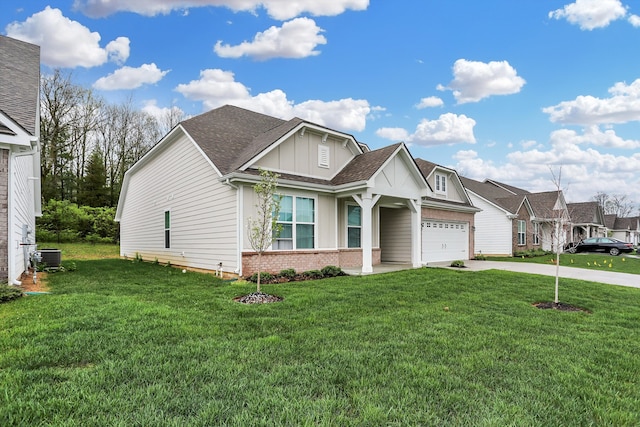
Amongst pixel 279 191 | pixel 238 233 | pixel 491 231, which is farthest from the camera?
pixel 491 231

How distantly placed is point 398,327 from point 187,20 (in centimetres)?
1481

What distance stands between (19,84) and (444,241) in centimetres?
1823

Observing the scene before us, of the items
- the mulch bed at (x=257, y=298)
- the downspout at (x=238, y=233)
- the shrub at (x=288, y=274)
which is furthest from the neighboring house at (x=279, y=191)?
the mulch bed at (x=257, y=298)

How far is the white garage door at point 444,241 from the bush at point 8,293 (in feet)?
49.1

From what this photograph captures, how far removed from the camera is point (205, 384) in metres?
3.03

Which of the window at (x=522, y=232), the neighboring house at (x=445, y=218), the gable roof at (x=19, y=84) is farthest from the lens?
the window at (x=522, y=232)

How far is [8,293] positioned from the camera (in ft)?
20.2

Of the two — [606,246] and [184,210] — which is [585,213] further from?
[184,210]

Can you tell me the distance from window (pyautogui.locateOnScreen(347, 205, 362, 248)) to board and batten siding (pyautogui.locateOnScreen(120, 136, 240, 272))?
4699mm

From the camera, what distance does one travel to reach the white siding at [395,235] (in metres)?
16.2

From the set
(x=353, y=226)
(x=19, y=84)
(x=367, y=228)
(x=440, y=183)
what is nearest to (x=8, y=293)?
(x=19, y=84)

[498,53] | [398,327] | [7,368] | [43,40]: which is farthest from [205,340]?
[43,40]

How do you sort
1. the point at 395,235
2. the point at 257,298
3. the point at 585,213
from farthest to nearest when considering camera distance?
the point at 585,213
the point at 395,235
the point at 257,298

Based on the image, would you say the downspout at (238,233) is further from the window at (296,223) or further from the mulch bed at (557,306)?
the mulch bed at (557,306)
